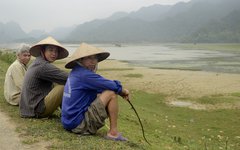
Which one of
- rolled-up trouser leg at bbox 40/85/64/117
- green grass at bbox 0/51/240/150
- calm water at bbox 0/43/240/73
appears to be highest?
rolled-up trouser leg at bbox 40/85/64/117

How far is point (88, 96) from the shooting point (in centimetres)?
617

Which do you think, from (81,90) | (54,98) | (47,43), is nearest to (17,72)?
(47,43)

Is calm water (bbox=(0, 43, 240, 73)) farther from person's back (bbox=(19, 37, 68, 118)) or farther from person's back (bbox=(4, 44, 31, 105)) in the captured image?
person's back (bbox=(19, 37, 68, 118))

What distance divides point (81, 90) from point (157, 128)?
18.8 ft

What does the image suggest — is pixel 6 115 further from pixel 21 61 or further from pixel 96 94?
pixel 96 94

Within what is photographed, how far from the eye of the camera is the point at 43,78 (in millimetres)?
7051

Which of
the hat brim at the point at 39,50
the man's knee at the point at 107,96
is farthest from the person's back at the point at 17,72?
the man's knee at the point at 107,96

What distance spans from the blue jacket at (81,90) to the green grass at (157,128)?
39 centimetres

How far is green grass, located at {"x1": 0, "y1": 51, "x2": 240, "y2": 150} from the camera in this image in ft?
20.1

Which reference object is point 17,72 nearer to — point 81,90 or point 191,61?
point 81,90

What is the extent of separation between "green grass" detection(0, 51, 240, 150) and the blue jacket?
393 mm

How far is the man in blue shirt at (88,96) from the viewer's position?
19.5 feet

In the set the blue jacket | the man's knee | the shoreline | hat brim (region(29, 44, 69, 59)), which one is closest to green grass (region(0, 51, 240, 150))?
the blue jacket

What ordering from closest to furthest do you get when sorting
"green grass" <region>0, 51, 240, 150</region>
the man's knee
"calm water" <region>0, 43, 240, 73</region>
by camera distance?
1. the man's knee
2. "green grass" <region>0, 51, 240, 150</region>
3. "calm water" <region>0, 43, 240, 73</region>
